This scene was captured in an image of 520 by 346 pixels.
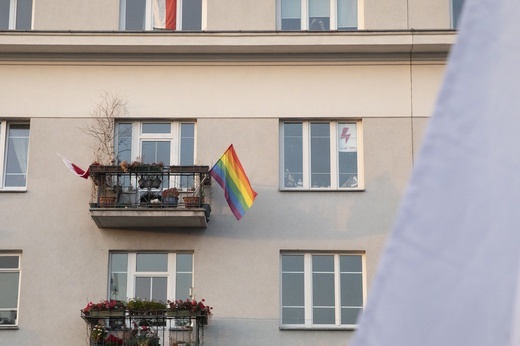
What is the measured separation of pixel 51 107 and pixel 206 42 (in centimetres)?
309

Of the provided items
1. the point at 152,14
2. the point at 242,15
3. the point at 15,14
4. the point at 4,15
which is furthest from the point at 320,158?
the point at 4,15

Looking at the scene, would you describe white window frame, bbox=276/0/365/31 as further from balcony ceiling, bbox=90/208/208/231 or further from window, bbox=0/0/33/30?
window, bbox=0/0/33/30

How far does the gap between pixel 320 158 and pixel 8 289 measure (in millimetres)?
6095

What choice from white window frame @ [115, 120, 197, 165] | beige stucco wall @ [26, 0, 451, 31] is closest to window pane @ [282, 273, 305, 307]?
white window frame @ [115, 120, 197, 165]

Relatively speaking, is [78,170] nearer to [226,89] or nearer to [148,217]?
[148,217]

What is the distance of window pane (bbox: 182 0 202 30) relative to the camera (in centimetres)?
2041

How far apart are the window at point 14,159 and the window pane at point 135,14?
2.81 m

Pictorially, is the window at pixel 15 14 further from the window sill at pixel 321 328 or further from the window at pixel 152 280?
the window sill at pixel 321 328

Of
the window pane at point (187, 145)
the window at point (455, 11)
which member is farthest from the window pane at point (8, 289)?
the window at point (455, 11)

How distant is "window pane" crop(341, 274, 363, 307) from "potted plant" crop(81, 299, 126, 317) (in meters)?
3.90

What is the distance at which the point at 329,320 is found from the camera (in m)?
19.3

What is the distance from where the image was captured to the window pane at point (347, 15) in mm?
20406

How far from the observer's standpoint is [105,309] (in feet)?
61.0

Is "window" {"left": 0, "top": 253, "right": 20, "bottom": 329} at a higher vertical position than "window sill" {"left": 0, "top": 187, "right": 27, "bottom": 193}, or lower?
lower
